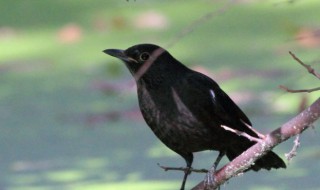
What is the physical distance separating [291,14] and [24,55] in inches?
72.3

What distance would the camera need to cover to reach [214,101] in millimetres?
4508

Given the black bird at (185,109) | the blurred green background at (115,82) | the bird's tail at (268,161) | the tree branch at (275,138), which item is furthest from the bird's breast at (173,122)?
the blurred green background at (115,82)

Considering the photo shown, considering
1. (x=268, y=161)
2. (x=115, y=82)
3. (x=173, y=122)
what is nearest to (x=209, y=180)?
(x=173, y=122)

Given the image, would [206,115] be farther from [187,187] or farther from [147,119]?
[187,187]

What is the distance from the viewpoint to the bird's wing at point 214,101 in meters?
4.47

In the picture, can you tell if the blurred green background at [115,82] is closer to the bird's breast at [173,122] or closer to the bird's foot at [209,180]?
the bird's breast at [173,122]

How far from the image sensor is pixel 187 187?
20.4 feet

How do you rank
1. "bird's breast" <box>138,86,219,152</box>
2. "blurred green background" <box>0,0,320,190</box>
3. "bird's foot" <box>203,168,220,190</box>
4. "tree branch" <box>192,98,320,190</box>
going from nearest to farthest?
"tree branch" <box>192,98,320,190</box> < "bird's foot" <box>203,168,220,190</box> < "bird's breast" <box>138,86,219,152</box> < "blurred green background" <box>0,0,320,190</box>

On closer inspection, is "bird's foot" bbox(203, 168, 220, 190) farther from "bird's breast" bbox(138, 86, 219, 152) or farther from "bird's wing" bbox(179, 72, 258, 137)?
"bird's wing" bbox(179, 72, 258, 137)

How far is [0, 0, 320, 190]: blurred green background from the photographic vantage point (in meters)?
6.62

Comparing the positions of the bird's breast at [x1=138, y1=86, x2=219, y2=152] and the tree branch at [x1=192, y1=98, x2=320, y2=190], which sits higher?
the bird's breast at [x1=138, y1=86, x2=219, y2=152]

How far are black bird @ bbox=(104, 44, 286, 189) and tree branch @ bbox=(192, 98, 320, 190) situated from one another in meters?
0.76

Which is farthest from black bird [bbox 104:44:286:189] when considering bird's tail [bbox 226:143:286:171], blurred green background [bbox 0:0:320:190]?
blurred green background [bbox 0:0:320:190]

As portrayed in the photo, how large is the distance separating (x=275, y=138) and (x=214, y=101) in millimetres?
1273
